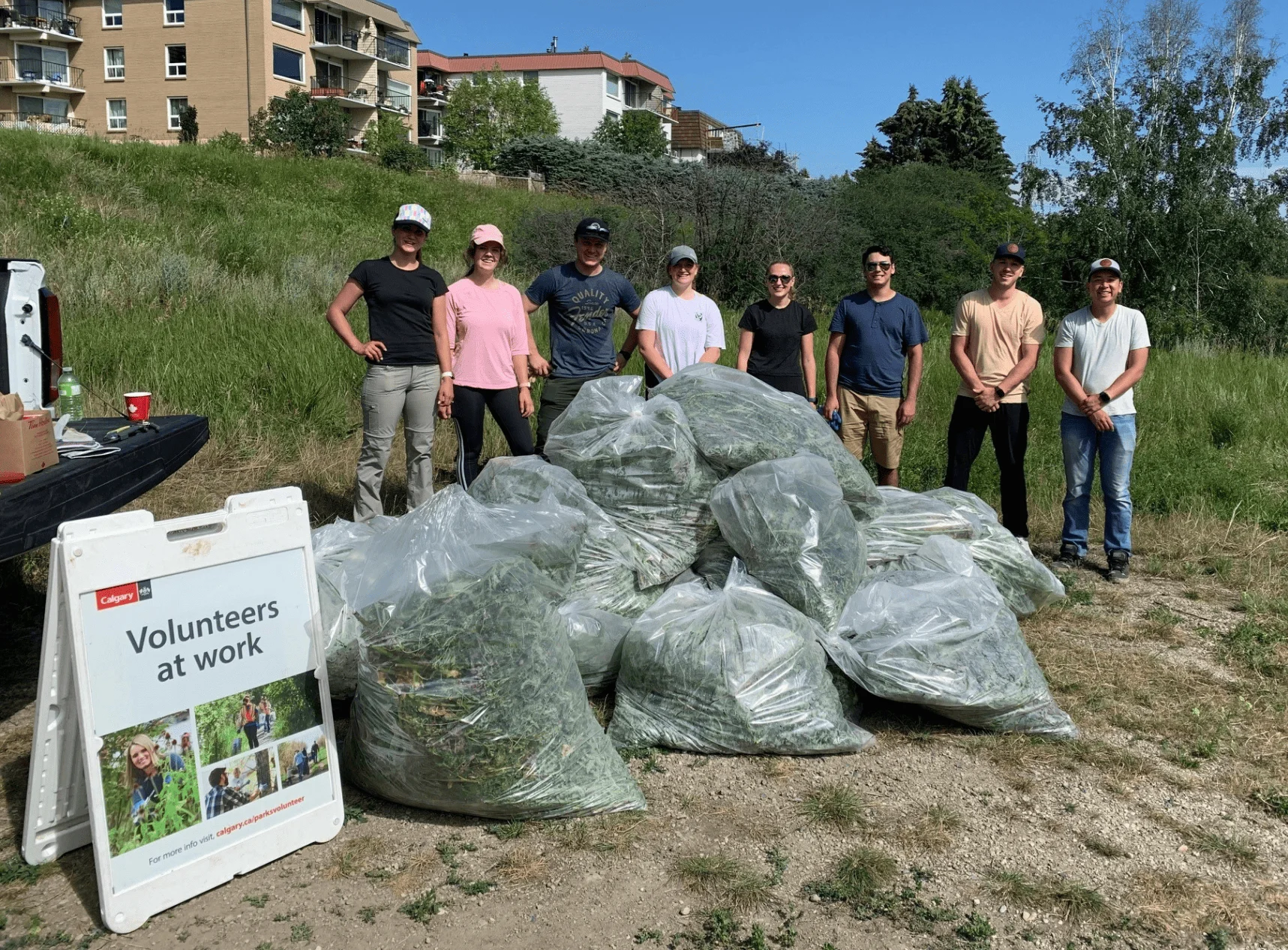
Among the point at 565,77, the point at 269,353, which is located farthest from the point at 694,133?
the point at 269,353

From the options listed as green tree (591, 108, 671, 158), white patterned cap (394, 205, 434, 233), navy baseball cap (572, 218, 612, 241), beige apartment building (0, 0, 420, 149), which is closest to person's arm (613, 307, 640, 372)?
navy baseball cap (572, 218, 612, 241)

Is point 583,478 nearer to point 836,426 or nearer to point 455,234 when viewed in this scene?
point 836,426

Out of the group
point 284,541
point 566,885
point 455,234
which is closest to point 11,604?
point 284,541

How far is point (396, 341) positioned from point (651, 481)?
1899mm

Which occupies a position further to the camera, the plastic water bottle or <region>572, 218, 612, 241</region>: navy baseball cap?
<region>572, 218, 612, 241</region>: navy baseball cap

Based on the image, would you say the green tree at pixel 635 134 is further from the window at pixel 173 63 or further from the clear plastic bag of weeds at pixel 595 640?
the clear plastic bag of weeds at pixel 595 640

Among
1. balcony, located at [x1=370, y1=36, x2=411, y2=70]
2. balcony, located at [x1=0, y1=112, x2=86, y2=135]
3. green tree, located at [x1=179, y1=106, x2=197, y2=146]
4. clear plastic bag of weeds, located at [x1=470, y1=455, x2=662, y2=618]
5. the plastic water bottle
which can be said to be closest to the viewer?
clear plastic bag of weeds, located at [x1=470, y1=455, x2=662, y2=618]

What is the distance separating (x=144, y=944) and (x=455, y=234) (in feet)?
67.4

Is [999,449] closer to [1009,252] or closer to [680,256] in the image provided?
[1009,252]

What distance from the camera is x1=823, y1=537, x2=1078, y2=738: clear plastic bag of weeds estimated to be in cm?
346

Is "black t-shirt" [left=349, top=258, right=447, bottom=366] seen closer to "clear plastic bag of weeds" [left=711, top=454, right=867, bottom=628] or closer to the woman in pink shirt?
the woman in pink shirt

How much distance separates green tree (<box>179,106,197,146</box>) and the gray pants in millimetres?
38181

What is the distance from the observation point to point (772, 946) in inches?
95.9

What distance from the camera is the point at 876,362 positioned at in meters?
5.69
